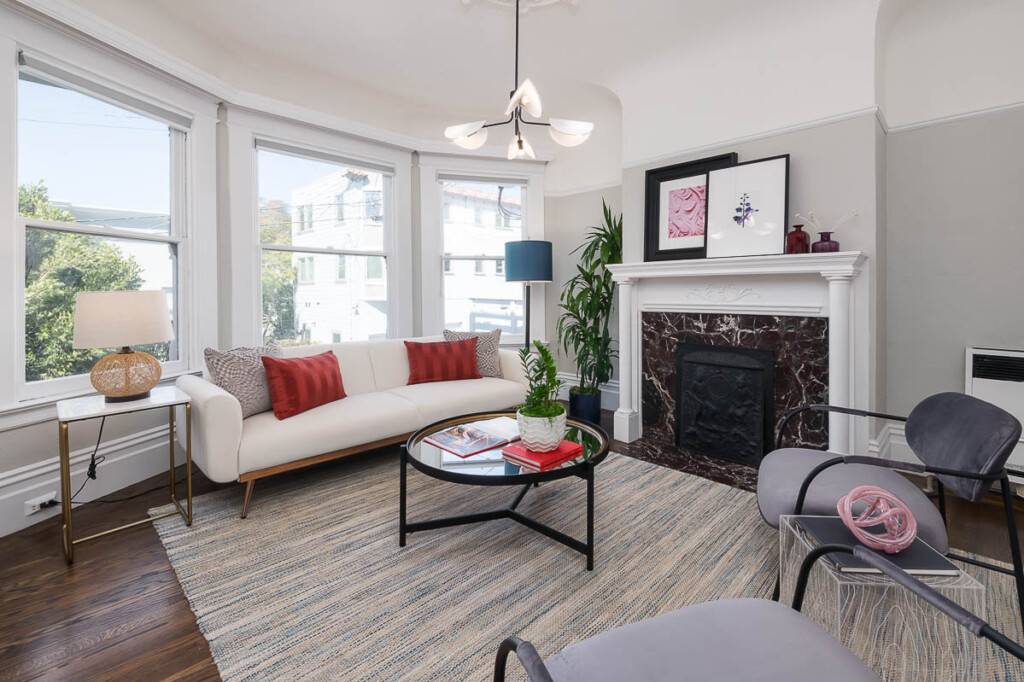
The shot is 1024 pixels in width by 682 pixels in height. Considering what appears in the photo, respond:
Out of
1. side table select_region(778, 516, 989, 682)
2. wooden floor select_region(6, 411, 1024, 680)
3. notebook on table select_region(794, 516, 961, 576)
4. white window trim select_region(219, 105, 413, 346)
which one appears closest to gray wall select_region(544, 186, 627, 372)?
white window trim select_region(219, 105, 413, 346)

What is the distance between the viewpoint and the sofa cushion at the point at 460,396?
326 centimetres

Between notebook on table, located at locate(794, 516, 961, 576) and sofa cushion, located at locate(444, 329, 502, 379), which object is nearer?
notebook on table, located at locate(794, 516, 961, 576)

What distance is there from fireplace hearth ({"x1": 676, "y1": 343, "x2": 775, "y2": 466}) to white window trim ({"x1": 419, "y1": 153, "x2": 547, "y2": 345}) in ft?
6.59

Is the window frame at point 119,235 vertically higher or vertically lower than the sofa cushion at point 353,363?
higher

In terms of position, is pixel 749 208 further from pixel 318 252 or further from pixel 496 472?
pixel 318 252

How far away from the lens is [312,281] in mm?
4090

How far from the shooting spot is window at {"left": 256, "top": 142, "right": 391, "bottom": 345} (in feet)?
12.6

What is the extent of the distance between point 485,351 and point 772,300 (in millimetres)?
2181

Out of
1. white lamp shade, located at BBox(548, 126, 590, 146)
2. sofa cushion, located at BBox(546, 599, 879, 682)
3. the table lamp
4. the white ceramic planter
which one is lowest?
sofa cushion, located at BBox(546, 599, 879, 682)

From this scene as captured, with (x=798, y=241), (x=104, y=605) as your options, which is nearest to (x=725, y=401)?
(x=798, y=241)

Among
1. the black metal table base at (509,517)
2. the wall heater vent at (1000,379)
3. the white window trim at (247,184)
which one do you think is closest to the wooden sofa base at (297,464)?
the black metal table base at (509,517)

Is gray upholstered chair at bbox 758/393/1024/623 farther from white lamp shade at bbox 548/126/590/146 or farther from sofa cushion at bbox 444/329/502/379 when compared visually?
sofa cushion at bbox 444/329/502/379

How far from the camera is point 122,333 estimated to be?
7.32 feet

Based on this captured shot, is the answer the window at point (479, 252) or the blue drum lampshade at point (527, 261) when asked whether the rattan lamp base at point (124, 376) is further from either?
the blue drum lampshade at point (527, 261)
